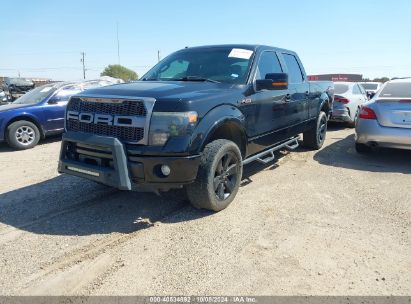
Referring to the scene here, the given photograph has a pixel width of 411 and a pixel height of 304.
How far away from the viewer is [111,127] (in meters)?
3.75

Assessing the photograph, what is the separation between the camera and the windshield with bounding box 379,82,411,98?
6355mm

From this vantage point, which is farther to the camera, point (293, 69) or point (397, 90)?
point (397, 90)

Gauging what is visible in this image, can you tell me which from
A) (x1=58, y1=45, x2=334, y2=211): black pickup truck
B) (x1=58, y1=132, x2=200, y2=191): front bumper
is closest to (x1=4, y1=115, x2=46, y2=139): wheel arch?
(x1=58, y1=45, x2=334, y2=211): black pickup truck

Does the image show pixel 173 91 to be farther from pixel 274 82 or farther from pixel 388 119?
pixel 388 119

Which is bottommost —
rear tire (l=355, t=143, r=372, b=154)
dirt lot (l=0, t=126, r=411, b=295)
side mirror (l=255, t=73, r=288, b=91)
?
dirt lot (l=0, t=126, r=411, b=295)

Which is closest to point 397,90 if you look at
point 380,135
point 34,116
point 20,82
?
point 380,135

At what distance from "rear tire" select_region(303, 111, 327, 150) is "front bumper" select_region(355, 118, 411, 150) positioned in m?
0.94

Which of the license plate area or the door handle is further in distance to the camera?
the door handle

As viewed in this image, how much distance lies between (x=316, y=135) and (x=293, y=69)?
1762mm

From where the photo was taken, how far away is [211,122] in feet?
12.7

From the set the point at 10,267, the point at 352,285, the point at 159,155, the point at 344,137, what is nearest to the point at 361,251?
the point at 352,285

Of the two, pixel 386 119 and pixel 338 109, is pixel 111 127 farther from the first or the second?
pixel 338 109

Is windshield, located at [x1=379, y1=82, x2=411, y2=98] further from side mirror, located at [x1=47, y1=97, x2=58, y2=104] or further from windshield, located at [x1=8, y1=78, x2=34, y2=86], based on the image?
windshield, located at [x1=8, y1=78, x2=34, y2=86]

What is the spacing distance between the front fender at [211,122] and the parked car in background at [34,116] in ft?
20.2
